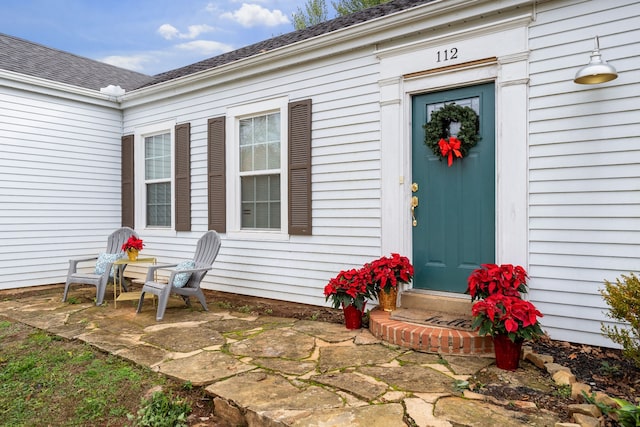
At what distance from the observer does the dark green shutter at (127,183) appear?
21.4ft

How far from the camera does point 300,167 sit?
15.2ft

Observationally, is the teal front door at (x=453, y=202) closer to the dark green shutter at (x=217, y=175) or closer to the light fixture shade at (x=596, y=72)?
the light fixture shade at (x=596, y=72)

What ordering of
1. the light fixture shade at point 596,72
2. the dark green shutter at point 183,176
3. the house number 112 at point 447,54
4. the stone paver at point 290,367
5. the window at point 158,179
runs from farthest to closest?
the window at point 158,179
the dark green shutter at point 183,176
the house number 112 at point 447,54
the light fixture shade at point 596,72
the stone paver at point 290,367

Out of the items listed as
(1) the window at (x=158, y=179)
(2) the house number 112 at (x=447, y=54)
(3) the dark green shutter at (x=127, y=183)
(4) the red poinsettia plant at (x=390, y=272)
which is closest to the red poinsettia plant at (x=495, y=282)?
(4) the red poinsettia plant at (x=390, y=272)

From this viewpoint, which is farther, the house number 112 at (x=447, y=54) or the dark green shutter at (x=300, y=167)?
the dark green shutter at (x=300, y=167)

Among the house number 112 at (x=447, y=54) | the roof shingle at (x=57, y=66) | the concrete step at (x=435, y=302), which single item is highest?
the roof shingle at (x=57, y=66)

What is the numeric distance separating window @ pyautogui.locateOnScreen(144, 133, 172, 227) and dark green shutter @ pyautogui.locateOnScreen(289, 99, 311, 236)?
7.84 feet

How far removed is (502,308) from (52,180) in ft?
20.1

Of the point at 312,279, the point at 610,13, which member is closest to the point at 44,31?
the point at 312,279

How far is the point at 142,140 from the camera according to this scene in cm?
650

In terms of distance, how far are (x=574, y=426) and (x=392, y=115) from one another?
2.86 meters

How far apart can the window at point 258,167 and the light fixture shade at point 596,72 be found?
2908 millimetres

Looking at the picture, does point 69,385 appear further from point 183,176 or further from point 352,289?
point 183,176

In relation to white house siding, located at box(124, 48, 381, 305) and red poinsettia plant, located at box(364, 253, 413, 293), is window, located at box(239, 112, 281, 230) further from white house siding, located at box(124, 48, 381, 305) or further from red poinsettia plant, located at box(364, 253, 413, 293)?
red poinsettia plant, located at box(364, 253, 413, 293)
